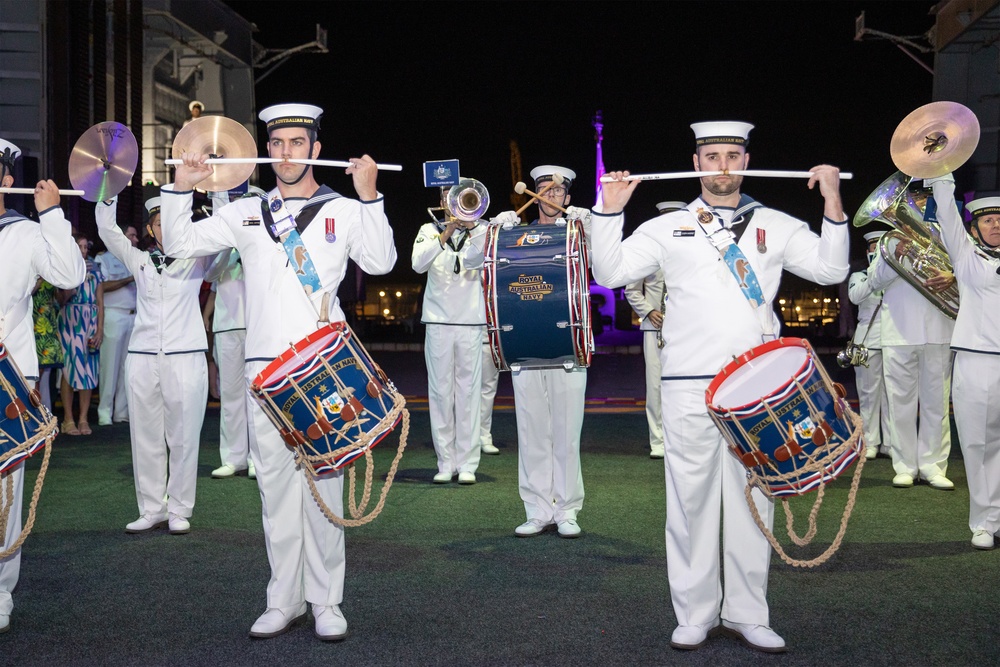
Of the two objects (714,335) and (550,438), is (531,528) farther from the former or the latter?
(714,335)

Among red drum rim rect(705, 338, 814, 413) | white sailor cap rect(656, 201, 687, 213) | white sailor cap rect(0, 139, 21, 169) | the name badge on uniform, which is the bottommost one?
red drum rim rect(705, 338, 814, 413)

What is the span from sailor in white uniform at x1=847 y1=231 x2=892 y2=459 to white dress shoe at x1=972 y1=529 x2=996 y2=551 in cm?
273

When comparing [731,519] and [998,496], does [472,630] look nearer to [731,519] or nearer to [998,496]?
[731,519]

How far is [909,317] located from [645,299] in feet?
7.18

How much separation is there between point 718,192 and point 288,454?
227 centimetres

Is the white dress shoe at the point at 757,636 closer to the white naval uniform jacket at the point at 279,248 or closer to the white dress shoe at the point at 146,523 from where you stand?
the white naval uniform jacket at the point at 279,248

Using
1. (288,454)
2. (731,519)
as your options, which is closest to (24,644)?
(288,454)

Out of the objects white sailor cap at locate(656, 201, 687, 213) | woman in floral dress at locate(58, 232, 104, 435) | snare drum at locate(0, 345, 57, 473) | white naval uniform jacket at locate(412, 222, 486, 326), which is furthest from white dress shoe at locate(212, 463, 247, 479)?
white sailor cap at locate(656, 201, 687, 213)

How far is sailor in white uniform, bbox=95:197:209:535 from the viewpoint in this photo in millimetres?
6211

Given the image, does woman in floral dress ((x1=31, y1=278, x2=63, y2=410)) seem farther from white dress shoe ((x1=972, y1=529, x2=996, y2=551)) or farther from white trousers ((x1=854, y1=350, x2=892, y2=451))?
white dress shoe ((x1=972, y1=529, x2=996, y2=551))

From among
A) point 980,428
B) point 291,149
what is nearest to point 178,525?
point 291,149

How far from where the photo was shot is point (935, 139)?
4559 millimetres

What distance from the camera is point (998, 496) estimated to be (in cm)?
582

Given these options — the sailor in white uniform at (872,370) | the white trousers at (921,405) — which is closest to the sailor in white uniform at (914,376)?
the white trousers at (921,405)
